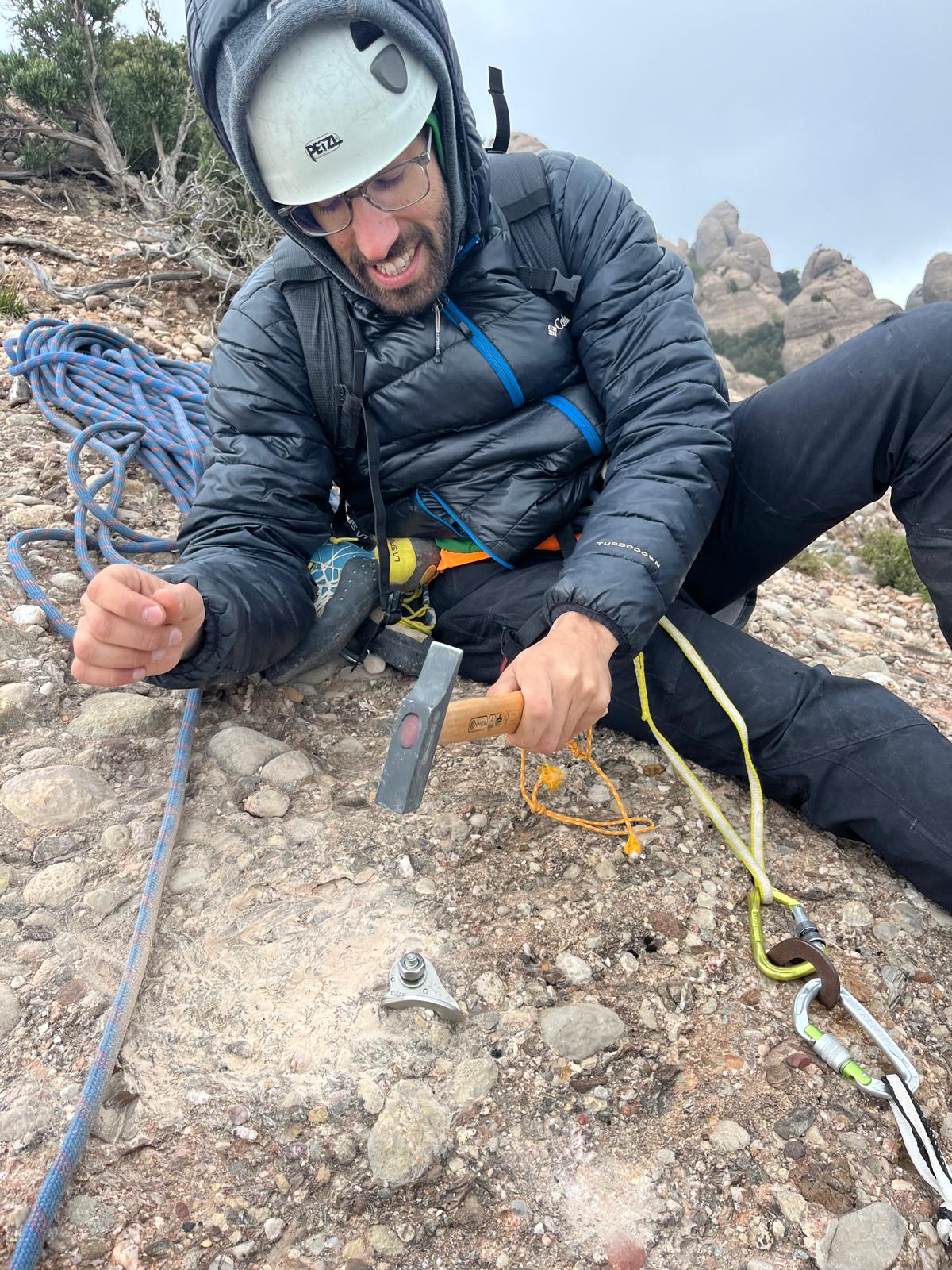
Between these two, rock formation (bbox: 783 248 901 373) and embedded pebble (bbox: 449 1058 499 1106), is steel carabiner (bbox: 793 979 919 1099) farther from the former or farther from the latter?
rock formation (bbox: 783 248 901 373)

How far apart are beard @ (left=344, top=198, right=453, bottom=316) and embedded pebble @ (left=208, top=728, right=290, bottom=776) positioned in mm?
1338

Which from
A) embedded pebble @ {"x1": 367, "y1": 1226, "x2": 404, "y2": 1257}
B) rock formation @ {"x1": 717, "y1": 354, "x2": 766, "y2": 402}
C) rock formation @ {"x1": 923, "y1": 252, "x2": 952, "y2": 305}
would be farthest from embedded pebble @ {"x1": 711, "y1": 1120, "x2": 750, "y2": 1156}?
rock formation @ {"x1": 923, "y1": 252, "x2": 952, "y2": 305}

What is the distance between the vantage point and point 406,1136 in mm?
1585

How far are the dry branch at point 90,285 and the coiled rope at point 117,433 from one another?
165cm

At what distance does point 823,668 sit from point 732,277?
86269 mm

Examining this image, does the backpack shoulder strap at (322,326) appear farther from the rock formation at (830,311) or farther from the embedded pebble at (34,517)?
the rock formation at (830,311)

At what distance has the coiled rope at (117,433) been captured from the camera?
7.50 feet

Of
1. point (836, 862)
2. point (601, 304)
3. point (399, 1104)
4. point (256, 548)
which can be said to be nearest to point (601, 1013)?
point (399, 1104)

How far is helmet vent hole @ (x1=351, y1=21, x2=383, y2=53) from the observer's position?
205cm

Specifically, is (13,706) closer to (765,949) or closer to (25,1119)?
(25,1119)

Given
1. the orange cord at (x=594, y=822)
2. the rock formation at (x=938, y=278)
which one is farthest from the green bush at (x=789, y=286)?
the orange cord at (x=594, y=822)

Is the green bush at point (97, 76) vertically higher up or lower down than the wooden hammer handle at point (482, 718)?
higher up

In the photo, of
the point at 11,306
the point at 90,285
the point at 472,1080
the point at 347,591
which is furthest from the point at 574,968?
the point at 90,285

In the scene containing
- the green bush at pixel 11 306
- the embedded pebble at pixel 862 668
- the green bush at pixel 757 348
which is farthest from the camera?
the green bush at pixel 757 348
